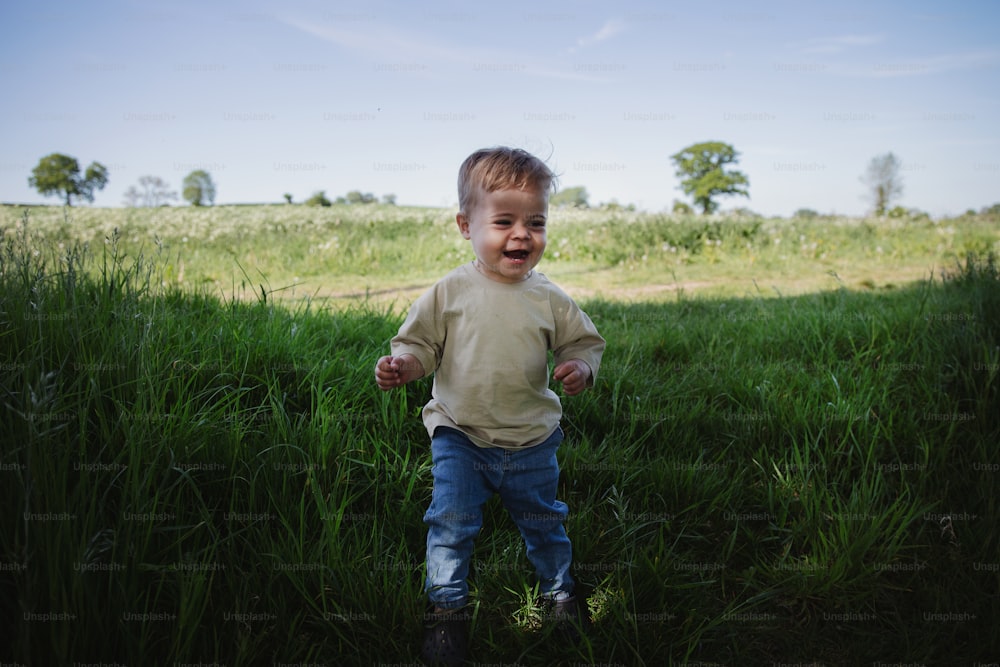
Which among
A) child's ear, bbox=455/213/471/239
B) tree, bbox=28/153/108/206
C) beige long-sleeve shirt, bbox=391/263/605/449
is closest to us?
beige long-sleeve shirt, bbox=391/263/605/449

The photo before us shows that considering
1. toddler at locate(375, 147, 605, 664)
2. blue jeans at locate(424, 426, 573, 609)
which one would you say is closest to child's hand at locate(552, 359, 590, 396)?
toddler at locate(375, 147, 605, 664)

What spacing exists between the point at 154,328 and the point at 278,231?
9935 millimetres

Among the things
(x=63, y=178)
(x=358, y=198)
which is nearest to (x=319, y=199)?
(x=358, y=198)

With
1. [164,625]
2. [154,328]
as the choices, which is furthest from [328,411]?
[164,625]

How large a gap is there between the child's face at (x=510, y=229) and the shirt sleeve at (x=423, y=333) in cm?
26

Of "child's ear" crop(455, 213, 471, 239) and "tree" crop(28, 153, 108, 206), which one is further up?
"tree" crop(28, 153, 108, 206)

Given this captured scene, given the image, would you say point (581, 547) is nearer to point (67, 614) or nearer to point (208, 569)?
point (208, 569)

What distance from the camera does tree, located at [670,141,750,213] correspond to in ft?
169

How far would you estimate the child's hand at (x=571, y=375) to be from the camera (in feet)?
6.74

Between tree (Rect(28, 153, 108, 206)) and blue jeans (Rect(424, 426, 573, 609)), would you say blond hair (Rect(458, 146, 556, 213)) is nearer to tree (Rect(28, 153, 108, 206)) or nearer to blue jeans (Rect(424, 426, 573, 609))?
blue jeans (Rect(424, 426, 573, 609))

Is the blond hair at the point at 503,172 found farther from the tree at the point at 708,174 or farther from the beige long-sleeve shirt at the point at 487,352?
the tree at the point at 708,174

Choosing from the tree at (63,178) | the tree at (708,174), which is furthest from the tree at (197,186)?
the tree at (708,174)

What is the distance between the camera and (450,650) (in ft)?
6.23

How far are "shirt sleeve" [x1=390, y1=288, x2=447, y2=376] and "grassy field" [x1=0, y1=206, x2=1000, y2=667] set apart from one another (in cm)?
66
